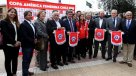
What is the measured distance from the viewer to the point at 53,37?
26.2 ft

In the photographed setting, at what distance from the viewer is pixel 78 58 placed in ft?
31.3

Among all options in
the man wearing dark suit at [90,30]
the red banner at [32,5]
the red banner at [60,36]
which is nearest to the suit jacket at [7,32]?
the red banner at [60,36]

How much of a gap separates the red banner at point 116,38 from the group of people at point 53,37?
176 mm

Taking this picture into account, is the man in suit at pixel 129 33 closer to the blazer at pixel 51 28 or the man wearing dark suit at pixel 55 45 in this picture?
the man wearing dark suit at pixel 55 45

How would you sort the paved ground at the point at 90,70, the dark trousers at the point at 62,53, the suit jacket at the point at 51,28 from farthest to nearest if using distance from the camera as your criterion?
the dark trousers at the point at 62,53 → the suit jacket at the point at 51,28 → the paved ground at the point at 90,70

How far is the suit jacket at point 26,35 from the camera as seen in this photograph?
20.6ft

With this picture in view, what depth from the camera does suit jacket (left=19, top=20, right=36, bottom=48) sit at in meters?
6.27

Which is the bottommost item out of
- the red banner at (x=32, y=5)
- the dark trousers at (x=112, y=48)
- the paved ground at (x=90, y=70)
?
the paved ground at (x=90, y=70)

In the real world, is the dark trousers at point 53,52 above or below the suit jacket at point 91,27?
below

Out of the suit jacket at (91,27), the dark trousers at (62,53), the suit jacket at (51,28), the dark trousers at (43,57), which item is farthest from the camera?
the suit jacket at (91,27)

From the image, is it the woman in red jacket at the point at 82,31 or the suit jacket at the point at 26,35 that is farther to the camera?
the woman in red jacket at the point at 82,31

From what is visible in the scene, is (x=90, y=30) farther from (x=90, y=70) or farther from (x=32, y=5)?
(x=32, y=5)

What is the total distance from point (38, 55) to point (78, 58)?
2.03 metres

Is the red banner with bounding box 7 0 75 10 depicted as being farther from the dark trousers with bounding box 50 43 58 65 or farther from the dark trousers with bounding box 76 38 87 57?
the dark trousers with bounding box 50 43 58 65
